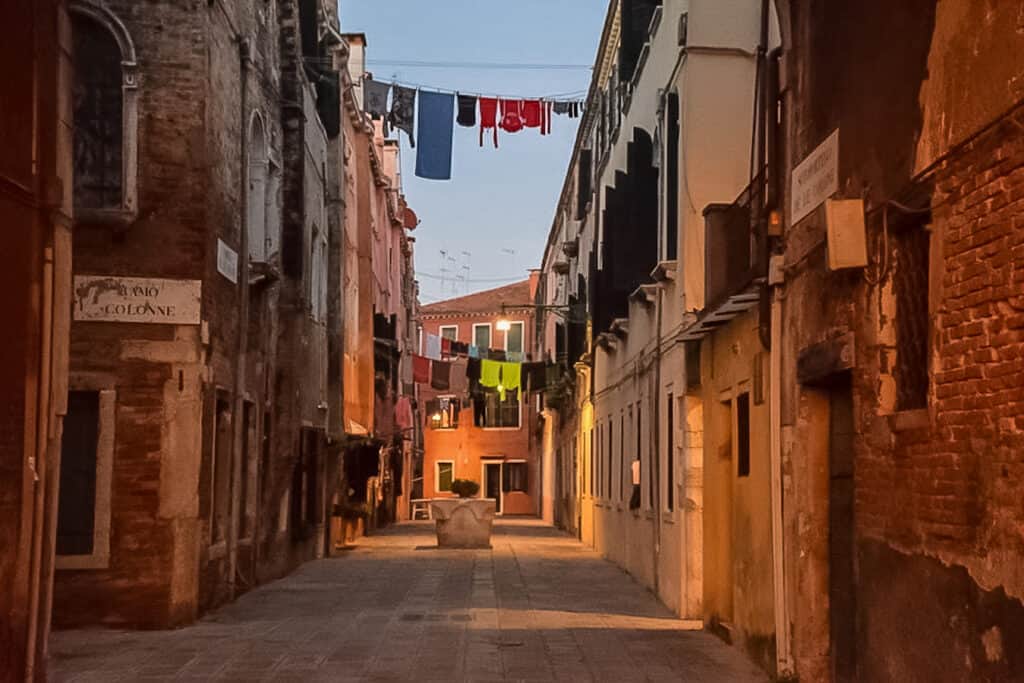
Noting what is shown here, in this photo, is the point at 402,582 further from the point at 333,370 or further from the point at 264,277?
the point at 333,370

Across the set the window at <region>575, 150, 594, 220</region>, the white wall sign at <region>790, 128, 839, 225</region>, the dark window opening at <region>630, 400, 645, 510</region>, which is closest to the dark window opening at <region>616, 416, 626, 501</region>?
the dark window opening at <region>630, 400, 645, 510</region>

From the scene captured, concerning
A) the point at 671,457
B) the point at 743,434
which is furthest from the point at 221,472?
the point at 743,434

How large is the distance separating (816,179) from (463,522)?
1972 centimetres

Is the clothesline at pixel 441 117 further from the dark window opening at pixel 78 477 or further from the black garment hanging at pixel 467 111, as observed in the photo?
the dark window opening at pixel 78 477

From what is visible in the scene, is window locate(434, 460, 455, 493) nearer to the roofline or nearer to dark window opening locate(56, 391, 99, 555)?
the roofline

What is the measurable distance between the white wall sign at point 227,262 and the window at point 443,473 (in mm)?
40973

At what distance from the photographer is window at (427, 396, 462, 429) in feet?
186

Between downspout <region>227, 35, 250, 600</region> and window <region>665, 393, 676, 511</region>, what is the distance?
5050mm

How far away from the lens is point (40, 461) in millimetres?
8977

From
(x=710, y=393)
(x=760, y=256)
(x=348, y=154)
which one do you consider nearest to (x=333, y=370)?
(x=348, y=154)

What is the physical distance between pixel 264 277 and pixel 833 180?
9.73m

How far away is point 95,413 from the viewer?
13289mm

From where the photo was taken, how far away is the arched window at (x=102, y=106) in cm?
1359

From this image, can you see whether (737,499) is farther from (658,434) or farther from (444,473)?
(444,473)
